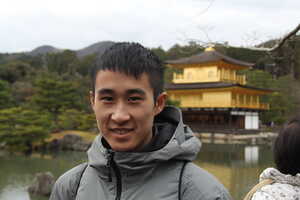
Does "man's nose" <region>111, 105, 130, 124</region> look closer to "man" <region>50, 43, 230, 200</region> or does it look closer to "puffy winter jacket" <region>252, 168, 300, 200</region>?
"man" <region>50, 43, 230, 200</region>

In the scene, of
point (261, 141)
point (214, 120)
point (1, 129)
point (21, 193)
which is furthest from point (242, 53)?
point (21, 193)

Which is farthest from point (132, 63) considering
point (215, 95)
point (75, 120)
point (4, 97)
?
point (215, 95)

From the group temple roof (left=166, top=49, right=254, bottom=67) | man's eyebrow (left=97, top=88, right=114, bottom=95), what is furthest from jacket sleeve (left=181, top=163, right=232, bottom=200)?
temple roof (left=166, top=49, right=254, bottom=67)

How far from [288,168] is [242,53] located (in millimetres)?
31693

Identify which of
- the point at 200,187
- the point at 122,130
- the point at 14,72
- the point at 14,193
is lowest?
the point at 14,193

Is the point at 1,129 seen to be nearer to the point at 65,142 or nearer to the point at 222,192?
the point at 65,142

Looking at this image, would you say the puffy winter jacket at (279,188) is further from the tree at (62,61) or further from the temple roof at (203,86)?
the tree at (62,61)

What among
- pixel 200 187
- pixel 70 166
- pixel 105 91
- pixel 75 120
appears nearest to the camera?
pixel 200 187

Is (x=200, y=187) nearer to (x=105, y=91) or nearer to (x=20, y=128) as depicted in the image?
(x=105, y=91)

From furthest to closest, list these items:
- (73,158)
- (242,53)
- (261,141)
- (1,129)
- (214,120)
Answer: (242,53), (214,120), (261,141), (1,129), (73,158)

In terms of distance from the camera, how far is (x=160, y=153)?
93 centimetres

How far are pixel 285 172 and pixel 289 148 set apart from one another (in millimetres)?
95

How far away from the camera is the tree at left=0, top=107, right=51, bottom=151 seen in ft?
36.5

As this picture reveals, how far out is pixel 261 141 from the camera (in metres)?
16.4
